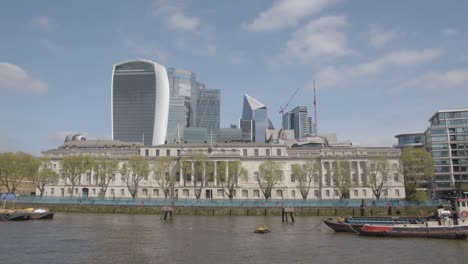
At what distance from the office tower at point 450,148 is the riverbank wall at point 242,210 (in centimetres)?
6019

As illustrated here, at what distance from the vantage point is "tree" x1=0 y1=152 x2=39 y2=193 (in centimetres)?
11044

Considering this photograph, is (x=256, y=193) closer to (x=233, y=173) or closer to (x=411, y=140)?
(x=233, y=173)

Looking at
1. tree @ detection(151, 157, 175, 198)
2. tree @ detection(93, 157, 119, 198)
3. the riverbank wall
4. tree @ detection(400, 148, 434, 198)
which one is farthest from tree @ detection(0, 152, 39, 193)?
tree @ detection(400, 148, 434, 198)

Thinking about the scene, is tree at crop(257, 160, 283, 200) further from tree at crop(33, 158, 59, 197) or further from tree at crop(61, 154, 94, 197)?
tree at crop(33, 158, 59, 197)

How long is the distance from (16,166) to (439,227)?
109053 millimetres

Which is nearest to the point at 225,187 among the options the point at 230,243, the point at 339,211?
the point at 339,211

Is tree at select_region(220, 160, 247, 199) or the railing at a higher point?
tree at select_region(220, 160, 247, 199)

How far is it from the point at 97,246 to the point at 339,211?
6339 centimetres

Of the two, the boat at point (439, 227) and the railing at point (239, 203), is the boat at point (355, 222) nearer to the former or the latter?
the boat at point (439, 227)

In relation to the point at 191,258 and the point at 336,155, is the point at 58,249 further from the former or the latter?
the point at 336,155

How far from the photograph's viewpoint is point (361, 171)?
126062mm

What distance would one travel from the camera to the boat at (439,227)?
5081 cm

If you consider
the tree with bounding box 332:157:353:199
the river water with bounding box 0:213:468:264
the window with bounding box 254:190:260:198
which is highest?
the tree with bounding box 332:157:353:199

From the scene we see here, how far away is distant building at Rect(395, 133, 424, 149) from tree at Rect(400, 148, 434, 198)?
64.5 metres
